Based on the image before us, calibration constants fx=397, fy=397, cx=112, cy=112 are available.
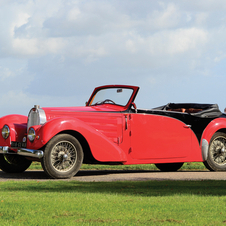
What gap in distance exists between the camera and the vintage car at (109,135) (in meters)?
8.87

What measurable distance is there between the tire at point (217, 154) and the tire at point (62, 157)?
4.24 metres

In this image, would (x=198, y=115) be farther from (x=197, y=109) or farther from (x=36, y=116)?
(x=36, y=116)

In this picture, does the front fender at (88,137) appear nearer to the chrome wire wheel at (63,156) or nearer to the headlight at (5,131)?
the chrome wire wheel at (63,156)

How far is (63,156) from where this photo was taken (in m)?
8.82

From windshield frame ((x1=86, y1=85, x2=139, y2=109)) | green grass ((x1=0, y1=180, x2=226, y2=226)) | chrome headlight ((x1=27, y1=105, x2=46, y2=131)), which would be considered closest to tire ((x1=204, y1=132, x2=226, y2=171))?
windshield frame ((x1=86, y1=85, x2=139, y2=109))

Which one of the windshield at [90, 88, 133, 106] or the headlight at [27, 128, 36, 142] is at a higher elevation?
the windshield at [90, 88, 133, 106]

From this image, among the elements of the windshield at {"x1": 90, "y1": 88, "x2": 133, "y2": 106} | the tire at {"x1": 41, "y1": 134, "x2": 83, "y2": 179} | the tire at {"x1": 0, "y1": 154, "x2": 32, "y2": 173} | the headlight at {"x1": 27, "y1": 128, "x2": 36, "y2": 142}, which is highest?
the windshield at {"x1": 90, "y1": 88, "x2": 133, "y2": 106}

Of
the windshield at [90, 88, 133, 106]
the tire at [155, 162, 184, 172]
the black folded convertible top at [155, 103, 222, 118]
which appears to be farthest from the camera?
the tire at [155, 162, 184, 172]

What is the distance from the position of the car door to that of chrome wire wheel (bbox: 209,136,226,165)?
1.07 metres

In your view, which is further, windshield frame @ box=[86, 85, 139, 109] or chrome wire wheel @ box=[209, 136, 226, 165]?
chrome wire wheel @ box=[209, 136, 226, 165]

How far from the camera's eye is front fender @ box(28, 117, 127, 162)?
869 centimetres

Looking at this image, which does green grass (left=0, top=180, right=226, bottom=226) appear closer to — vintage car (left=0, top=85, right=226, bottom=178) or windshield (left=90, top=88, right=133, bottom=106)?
vintage car (left=0, top=85, right=226, bottom=178)

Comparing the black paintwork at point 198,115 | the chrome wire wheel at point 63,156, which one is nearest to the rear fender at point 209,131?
the black paintwork at point 198,115

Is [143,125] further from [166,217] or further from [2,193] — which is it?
[166,217]
